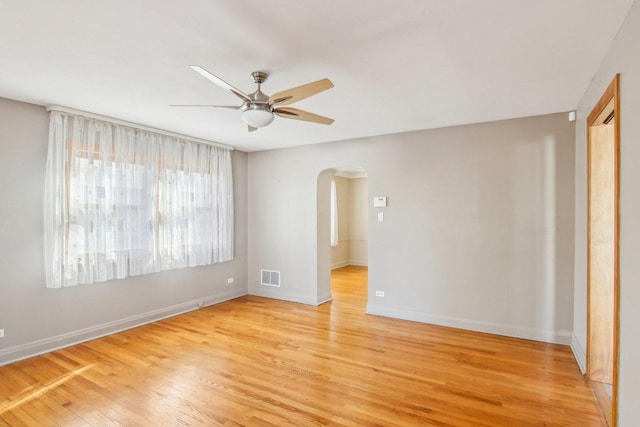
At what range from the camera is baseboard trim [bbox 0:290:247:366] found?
3.21 metres

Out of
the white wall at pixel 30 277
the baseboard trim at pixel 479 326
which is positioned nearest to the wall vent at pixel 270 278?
the baseboard trim at pixel 479 326

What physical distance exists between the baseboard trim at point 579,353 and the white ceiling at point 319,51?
93.9 inches

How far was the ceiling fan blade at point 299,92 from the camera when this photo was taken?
2.17 meters

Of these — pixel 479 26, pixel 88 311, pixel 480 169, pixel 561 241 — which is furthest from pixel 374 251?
pixel 88 311

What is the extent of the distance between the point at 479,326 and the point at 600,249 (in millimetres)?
1742

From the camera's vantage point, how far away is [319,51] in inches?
87.3

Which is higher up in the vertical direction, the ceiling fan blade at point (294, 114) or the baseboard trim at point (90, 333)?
the ceiling fan blade at point (294, 114)

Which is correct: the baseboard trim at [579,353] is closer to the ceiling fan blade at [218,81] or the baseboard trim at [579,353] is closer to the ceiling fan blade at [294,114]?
the ceiling fan blade at [294,114]

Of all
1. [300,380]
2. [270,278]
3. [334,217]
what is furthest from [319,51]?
[334,217]

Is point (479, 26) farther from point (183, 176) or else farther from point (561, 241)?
point (183, 176)

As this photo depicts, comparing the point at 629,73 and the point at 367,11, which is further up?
the point at 367,11

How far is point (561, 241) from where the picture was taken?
3590 millimetres

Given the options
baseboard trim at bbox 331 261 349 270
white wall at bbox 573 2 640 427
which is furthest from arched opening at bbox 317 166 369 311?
→ white wall at bbox 573 2 640 427

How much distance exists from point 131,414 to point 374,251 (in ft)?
10.8
